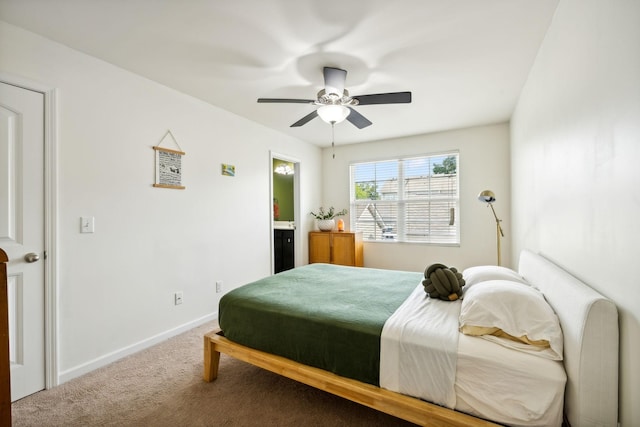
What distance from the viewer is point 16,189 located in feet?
6.20

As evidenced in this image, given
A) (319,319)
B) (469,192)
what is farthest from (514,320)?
(469,192)

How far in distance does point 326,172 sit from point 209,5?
12.7 ft

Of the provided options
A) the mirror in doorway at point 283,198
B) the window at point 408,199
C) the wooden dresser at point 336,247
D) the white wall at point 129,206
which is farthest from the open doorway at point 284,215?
the window at point 408,199

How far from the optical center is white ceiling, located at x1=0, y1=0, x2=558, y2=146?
172cm

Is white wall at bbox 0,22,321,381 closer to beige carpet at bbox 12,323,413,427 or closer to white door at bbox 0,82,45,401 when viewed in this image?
white door at bbox 0,82,45,401

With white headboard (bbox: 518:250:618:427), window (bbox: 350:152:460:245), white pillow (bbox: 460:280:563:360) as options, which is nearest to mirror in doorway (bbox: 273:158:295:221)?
window (bbox: 350:152:460:245)

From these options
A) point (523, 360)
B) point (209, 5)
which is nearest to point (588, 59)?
point (523, 360)

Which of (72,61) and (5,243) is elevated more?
(72,61)

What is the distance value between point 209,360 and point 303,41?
2.44 metres

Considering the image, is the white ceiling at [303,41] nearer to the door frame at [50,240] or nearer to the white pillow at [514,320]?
the door frame at [50,240]

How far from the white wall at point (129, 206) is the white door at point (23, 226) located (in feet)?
0.39

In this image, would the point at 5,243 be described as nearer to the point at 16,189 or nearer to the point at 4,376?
the point at 16,189

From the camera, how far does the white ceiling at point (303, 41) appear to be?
5.66 feet

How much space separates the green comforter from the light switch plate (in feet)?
4.05
